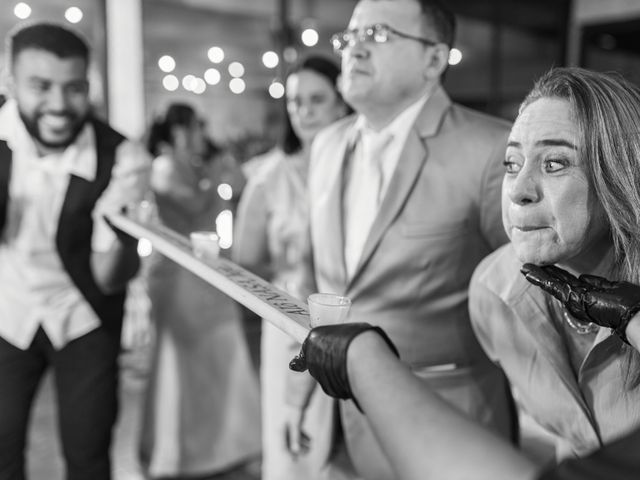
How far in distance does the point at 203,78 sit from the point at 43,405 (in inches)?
113

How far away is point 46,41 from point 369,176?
1.10 m

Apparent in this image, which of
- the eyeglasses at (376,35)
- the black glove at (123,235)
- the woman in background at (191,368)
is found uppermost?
the eyeglasses at (376,35)

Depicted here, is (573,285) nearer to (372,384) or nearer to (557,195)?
(557,195)

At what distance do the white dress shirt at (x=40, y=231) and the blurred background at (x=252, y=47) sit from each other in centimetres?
203

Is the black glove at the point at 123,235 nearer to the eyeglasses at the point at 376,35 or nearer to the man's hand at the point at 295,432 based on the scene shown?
the man's hand at the point at 295,432

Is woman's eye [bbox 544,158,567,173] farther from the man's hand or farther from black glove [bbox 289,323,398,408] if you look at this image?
the man's hand

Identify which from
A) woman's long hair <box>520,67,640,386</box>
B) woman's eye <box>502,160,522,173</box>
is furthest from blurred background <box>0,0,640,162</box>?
woman's long hair <box>520,67,640,386</box>

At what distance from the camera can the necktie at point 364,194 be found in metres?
1.78

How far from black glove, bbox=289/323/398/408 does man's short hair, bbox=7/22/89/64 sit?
1.55m

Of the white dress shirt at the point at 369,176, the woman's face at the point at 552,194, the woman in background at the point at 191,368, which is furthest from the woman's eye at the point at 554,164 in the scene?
the woman in background at the point at 191,368

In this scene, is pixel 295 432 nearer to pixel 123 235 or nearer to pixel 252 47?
pixel 123 235

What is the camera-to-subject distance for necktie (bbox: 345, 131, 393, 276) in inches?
70.2

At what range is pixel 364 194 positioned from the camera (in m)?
1.81

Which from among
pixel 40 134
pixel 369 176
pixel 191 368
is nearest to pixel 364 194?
pixel 369 176
